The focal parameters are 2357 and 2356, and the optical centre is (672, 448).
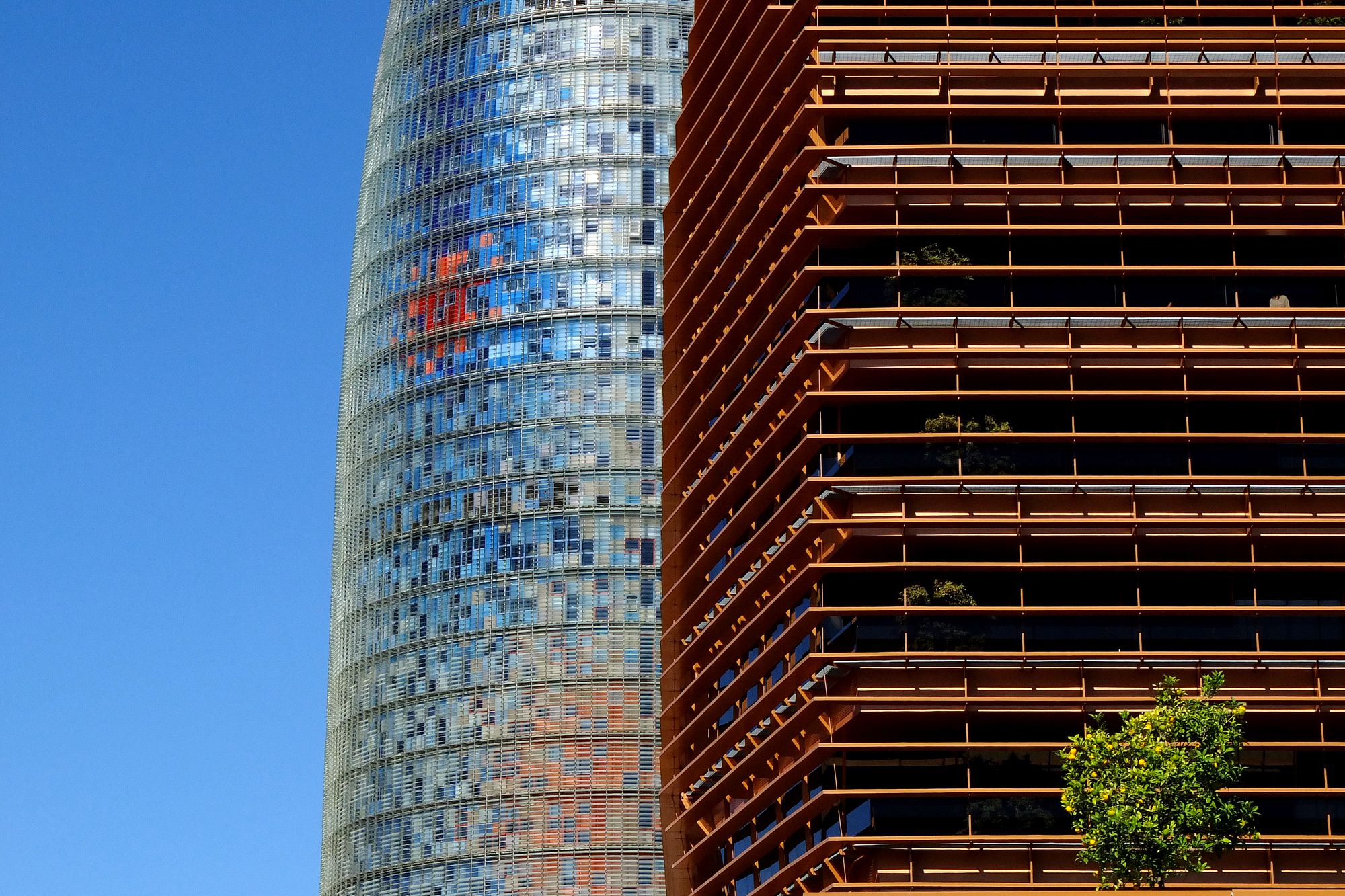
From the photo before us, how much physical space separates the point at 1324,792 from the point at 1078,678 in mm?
11524

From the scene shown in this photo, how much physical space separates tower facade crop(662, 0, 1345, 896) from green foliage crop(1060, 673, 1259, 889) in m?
10.4

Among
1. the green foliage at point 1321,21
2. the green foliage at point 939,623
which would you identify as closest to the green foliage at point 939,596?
the green foliage at point 939,623

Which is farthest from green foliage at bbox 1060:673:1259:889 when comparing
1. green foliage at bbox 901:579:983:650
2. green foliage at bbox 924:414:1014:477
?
green foliage at bbox 924:414:1014:477

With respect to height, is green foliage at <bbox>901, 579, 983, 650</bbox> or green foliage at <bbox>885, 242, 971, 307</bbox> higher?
green foliage at <bbox>885, 242, 971, 307</bbox>

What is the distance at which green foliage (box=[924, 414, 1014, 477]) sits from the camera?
354 ft

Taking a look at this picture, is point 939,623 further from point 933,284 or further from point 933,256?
point 933,256

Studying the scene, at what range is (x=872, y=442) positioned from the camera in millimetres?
108688

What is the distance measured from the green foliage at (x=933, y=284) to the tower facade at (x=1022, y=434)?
0.80 feet

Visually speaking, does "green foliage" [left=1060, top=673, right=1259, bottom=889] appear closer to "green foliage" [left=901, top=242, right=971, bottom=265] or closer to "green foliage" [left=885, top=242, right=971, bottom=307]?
"green foliage" [left=885, top=242, right=971, bottom=307]

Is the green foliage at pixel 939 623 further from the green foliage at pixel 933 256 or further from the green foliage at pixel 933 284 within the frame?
the green foliage at pixel 933 256

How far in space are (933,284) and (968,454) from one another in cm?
877

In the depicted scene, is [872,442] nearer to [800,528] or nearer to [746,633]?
[800,528]

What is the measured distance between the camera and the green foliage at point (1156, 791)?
86500 millimetres

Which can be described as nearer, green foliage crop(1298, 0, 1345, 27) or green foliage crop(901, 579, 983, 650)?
green foliage crop(901, 579, 983, 650)
